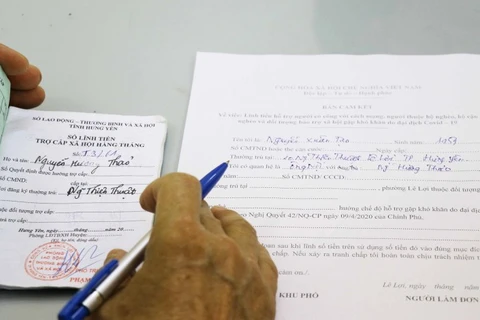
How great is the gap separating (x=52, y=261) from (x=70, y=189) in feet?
0.28

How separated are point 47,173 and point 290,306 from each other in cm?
29

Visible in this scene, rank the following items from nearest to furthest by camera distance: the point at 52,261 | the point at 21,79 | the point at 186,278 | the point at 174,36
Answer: the point at 186,278, the point at 52,261, the point at 21,79, the point at 174,36

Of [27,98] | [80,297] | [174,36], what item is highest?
[174,36]

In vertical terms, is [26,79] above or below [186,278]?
above

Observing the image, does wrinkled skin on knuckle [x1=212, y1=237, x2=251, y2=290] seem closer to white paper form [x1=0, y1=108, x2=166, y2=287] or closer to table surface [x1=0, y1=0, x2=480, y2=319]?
white paper form [x1=0, y1=108, x2=166, y2=287]

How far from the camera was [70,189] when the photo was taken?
538 millimetres

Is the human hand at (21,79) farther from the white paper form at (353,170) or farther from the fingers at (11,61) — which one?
the white paper form at (353,170)

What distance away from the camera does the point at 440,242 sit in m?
0.48

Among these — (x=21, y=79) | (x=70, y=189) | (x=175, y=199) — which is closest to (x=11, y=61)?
(x=21, y=79)

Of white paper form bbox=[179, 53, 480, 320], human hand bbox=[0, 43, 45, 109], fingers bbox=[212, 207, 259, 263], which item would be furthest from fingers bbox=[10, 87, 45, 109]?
fingers bbox=[212, 207, 259, 263]

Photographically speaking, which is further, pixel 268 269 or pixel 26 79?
pixel 26 79

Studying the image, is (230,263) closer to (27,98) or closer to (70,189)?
(70,189)

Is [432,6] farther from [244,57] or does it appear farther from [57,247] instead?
[57,247]

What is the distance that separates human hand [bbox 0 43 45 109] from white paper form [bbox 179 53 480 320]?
0.19 m
